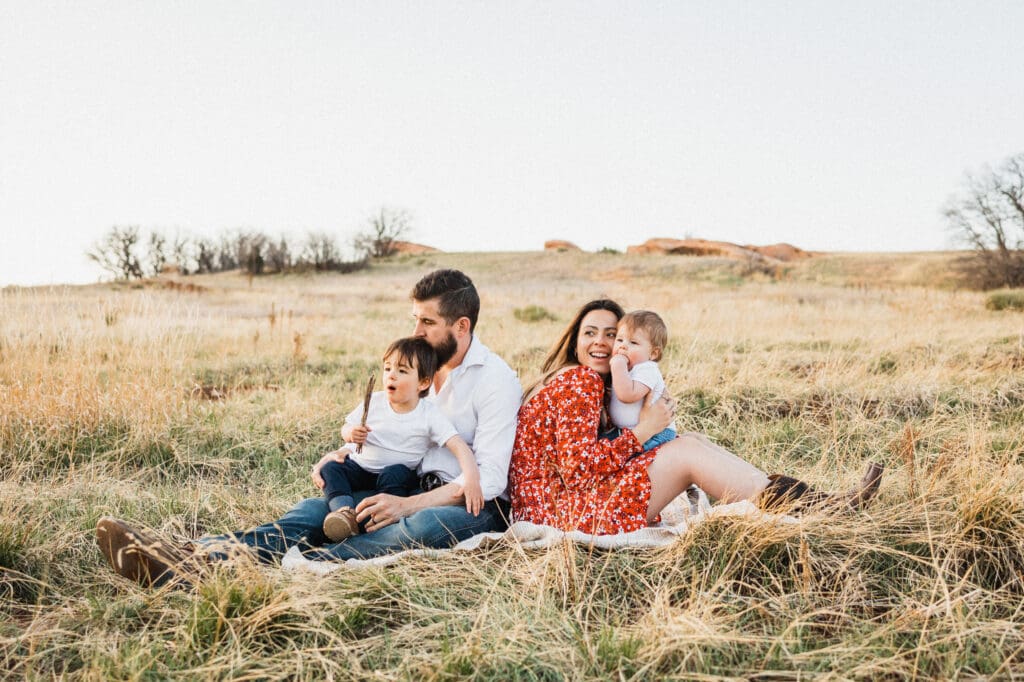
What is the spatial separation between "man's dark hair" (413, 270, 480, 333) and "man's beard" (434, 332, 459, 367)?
9cm

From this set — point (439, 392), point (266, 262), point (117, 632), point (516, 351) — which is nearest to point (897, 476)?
point (439, 392)

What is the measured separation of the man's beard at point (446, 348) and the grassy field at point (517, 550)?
38.3 inches

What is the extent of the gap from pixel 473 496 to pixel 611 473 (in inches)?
25.7

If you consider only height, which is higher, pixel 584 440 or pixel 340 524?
pixel 584 440

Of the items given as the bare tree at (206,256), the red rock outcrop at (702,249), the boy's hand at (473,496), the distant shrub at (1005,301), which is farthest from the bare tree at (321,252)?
the boy's hand at (473,496)

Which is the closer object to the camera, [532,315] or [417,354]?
[417,354]

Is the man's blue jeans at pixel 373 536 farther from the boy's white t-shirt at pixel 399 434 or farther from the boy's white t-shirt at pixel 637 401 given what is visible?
the boy's white t-shirt at pixel 637 401

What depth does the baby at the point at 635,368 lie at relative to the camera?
3.36 metres

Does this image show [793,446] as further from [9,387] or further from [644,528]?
[9,387]

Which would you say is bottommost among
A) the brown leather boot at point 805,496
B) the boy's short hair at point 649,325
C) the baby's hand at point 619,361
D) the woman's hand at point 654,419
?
the brown leather boot at point 805,496

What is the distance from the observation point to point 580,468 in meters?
3.28

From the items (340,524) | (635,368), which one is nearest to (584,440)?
(635,368)

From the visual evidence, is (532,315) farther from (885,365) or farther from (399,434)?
(399,434)

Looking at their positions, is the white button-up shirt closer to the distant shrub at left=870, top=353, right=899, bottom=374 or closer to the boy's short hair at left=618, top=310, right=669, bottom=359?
the boy's short hair at left=618, top=310, right=669, bottom=359
